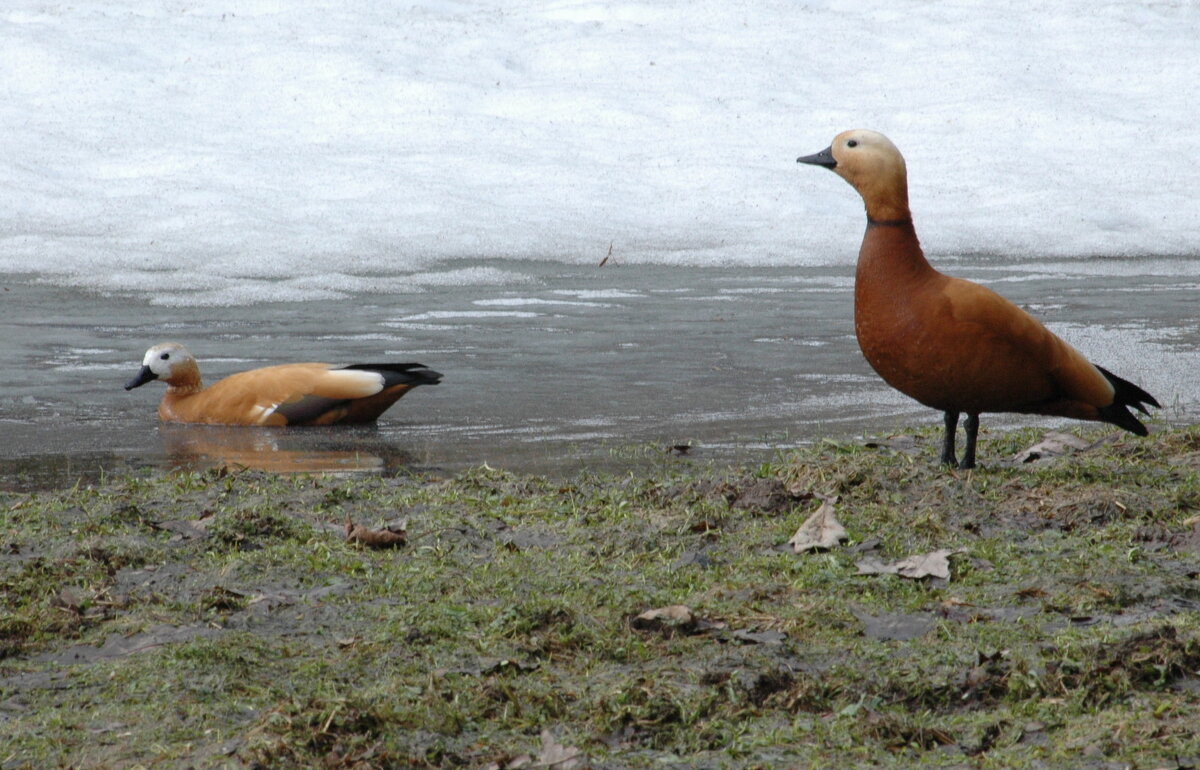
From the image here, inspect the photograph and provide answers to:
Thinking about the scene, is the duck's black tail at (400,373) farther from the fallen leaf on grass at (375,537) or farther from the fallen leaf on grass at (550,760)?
the fallen leaf on grass at (550,760)

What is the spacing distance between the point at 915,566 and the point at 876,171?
5.91 ft

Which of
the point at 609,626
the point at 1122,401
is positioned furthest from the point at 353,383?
the point at 609,626

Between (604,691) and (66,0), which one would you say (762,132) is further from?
(604,691)

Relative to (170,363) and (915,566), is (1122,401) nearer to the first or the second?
(915,566)

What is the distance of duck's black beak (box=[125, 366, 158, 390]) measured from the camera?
7621 millimetres

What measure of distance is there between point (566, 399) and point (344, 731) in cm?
492

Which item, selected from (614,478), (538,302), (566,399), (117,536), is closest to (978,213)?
(538,302)

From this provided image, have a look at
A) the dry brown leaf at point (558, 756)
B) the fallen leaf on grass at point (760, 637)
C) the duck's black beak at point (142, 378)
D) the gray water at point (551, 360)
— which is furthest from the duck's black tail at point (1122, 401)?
the duck's black beak at point (142, 378)

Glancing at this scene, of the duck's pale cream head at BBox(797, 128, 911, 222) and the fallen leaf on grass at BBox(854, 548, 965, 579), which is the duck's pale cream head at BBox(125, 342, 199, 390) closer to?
the duck's pale cream head at BBox(797, 128, 911, 222)

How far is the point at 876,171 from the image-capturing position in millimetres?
5199

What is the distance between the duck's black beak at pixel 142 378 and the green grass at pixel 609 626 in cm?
266

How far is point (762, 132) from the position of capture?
64.0 ft

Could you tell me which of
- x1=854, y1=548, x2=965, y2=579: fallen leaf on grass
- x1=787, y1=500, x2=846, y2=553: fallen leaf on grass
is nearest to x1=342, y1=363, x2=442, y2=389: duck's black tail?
x1=787, y1=500, x2=846, y2=553: fallen leaf on grass

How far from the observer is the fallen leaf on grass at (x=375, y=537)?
4.23 m
